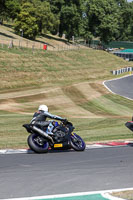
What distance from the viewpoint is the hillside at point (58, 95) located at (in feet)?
66.0

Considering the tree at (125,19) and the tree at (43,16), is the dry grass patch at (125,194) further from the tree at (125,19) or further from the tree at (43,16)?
the tree at (125,19)

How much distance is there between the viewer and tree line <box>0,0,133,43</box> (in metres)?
83.9

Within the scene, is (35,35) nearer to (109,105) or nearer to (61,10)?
(61,10)

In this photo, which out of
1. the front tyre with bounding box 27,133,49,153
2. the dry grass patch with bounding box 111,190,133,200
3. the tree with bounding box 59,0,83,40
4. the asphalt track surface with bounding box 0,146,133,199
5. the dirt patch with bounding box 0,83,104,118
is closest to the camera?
the dry grass patch with bounding box 111,190,133,200

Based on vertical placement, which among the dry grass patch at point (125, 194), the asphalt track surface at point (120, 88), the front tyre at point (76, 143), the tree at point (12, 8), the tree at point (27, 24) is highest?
the tree at point (12, 8)

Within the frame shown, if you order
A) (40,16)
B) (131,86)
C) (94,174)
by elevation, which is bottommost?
(131,86)

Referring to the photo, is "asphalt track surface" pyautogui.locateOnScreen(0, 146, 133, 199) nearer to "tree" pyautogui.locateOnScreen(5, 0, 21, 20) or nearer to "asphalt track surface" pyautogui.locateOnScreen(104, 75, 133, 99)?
"asphalt track surface" pyautogui.locateOnScreen(104, 75, 133, 99)

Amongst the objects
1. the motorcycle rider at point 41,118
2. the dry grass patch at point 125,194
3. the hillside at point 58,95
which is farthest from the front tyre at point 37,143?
the dry grass patch at point 125,194

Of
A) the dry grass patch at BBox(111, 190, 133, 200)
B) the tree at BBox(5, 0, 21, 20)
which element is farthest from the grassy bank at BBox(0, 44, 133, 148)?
the tree at BBox(5, 0, 21, 20)

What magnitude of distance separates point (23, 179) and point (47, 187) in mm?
819

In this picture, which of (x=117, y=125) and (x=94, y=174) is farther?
(x=117, y=125)

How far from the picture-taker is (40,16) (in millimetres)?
89375

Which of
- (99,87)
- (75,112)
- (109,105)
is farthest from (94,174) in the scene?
(99,87)

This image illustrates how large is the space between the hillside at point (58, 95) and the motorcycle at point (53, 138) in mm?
2323
